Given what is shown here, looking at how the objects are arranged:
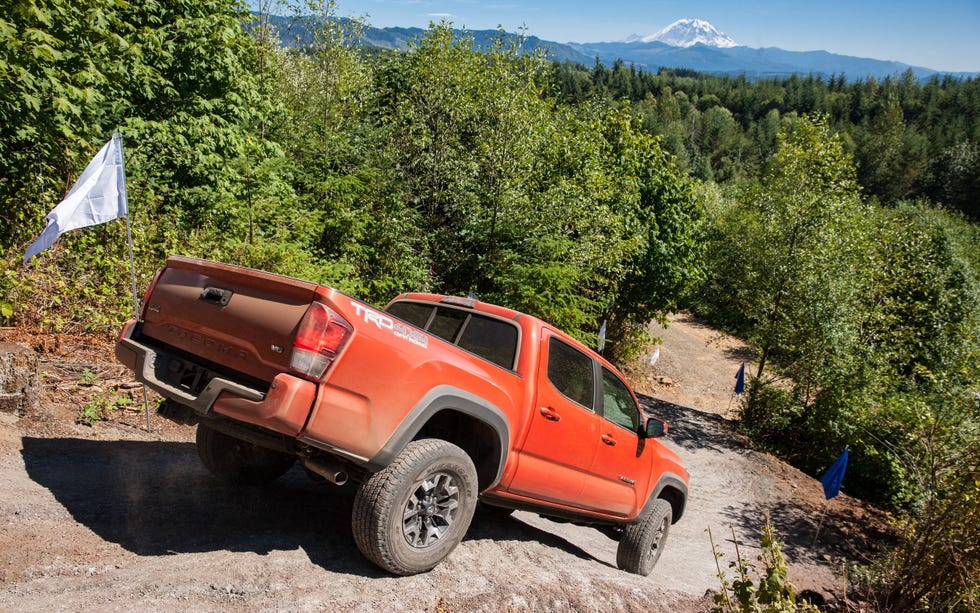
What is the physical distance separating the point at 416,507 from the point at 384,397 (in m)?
0.79

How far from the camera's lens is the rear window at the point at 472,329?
4.32 meters

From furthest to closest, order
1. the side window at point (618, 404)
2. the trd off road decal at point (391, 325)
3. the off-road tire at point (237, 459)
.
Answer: the side window at point (618, 404)
the off-road tire at point (237, 459)
the trd off road decal at point (391, 325)

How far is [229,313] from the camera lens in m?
3.48

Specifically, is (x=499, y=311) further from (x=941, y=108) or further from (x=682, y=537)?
(x=941, y=108)

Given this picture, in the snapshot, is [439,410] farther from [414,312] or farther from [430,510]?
[414,312]

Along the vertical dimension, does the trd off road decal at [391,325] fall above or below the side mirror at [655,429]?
above

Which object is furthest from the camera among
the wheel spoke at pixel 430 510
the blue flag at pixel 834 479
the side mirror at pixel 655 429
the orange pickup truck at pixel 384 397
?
the blue flag at pixel 834 479

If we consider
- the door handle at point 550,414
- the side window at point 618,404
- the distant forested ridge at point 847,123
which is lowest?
the side window at point 618,404

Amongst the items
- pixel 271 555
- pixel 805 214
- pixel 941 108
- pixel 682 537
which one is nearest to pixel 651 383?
pixel 805 214

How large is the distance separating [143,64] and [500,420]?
919 centimetres

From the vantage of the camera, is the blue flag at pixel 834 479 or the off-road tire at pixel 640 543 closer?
the off-road tire at pixel 640 543

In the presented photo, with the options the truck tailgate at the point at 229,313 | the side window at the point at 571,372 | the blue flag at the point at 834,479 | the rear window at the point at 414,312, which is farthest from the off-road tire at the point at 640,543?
the blue flag at the point at 834,479

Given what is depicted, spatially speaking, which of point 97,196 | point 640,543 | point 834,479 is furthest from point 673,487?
point 97,196

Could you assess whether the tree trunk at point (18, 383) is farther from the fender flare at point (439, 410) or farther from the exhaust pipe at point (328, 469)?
the fender flare at point (439, 410)
